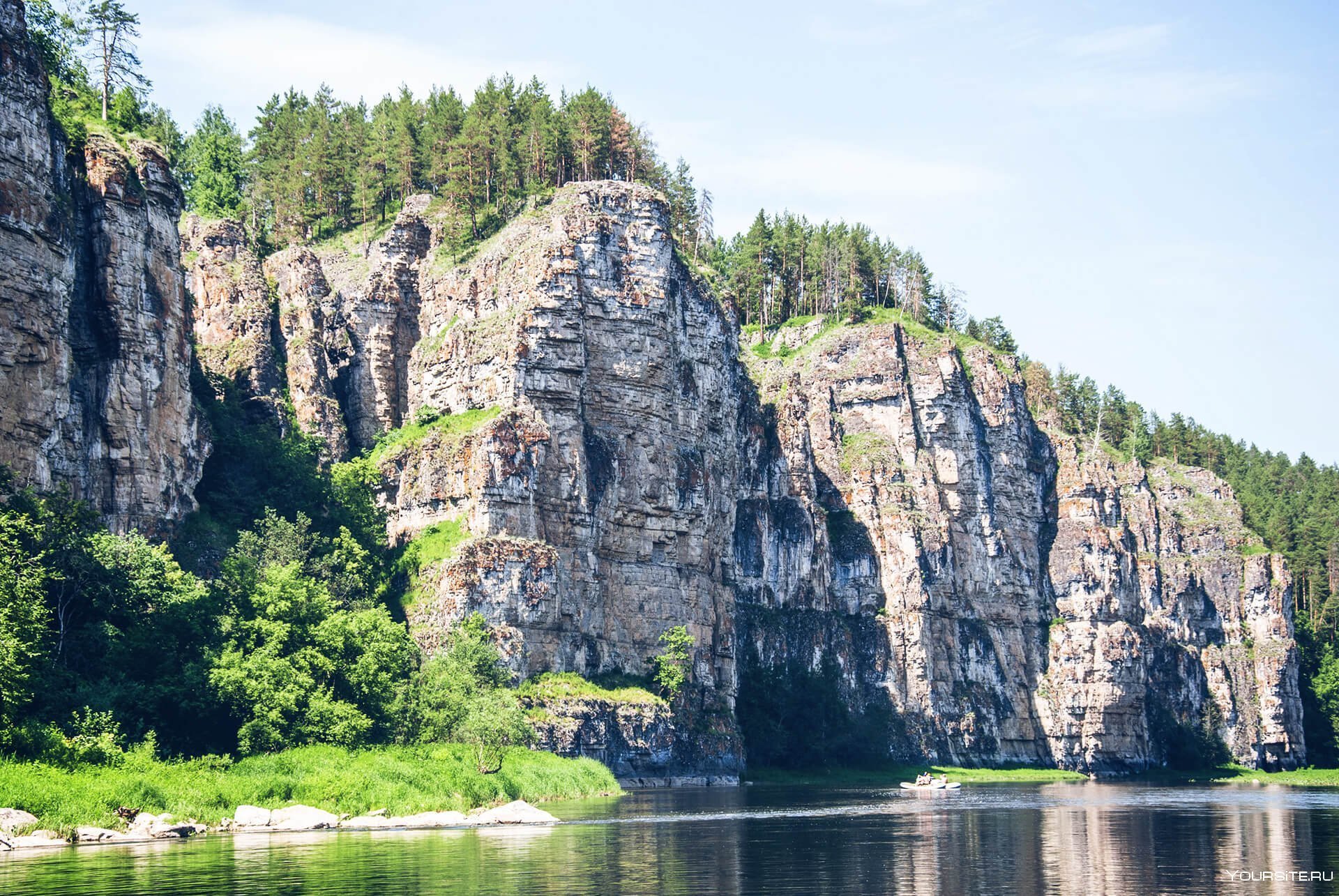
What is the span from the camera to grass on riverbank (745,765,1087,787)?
142625mm

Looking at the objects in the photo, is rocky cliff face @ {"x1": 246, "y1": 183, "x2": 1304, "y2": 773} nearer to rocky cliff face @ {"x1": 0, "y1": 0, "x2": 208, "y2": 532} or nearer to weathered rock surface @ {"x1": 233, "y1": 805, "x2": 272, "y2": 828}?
rocky cliff face @ {"x1": 0, "y1": 0, "x2": 208, "y2": 532}

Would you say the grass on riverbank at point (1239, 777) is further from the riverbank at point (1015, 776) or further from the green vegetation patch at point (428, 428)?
the green vegetation patch at point (428, 428)

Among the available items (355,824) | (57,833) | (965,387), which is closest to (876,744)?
(965,387)

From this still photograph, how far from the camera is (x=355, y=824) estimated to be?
7112 cm

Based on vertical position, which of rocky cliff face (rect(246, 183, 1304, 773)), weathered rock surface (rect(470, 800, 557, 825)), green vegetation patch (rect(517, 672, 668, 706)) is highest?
rocky cliff face (rect(246, 183, 1304, 773))

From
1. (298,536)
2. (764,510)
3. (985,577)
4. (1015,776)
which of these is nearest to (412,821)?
(298,536)

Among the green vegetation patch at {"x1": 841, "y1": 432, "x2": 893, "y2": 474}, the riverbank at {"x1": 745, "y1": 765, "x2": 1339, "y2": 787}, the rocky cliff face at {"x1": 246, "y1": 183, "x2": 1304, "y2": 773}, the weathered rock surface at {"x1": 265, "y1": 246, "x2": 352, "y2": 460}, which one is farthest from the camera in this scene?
the green vegetation patch at {"x1": 841, "y1": 432, "x2": 893, "y2": 474}

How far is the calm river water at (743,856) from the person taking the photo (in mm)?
48781

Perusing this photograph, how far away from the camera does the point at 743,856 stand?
198 feet

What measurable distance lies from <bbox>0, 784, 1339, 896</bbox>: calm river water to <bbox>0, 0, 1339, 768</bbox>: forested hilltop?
40.0 ft

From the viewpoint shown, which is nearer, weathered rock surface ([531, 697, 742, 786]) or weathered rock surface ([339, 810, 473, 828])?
weathered rock surface ([339, 810, 473, 828])

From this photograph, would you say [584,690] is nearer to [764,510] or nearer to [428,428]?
[428,428]

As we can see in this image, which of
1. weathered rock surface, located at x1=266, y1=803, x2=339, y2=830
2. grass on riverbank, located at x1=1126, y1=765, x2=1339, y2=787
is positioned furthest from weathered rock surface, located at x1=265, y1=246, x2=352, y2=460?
grass on riverbank, located at x1=1126, y1=765, x2=1339, y2=787

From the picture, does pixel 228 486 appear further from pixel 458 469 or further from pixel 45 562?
pixel 45 562
